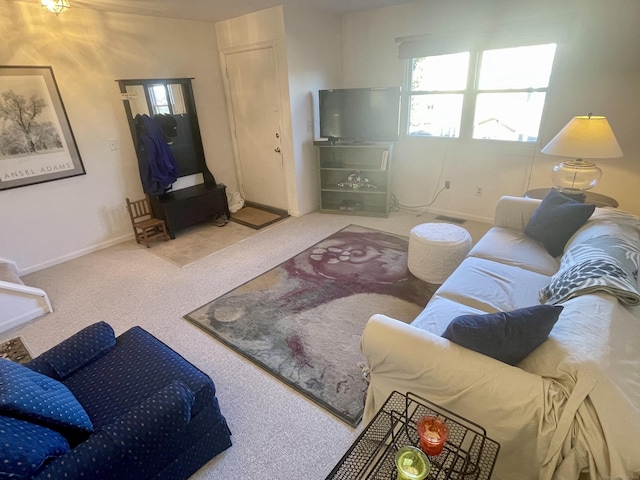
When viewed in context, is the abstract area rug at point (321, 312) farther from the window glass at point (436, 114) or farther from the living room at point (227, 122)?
the window glass at point (436, 114)

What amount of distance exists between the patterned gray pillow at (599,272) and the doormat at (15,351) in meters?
3.19

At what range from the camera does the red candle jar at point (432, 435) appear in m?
1.04

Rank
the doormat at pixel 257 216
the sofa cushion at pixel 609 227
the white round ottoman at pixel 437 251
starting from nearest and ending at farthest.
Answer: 1. the sofa cushion at pixel 609 227
2. the white round ottoman at pixel 437 251
3. the doormat at pixel 257 216

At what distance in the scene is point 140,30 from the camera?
3.55 metres

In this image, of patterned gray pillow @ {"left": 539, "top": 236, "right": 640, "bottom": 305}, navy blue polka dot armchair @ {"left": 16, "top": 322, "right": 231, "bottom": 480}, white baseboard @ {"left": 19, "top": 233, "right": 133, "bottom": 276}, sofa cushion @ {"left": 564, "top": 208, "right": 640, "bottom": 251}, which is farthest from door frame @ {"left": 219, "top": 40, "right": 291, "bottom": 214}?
patterned gray pillow @ {"left": 539, "top": 236, "right": 640, "bottom": 305}

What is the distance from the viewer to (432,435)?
3.44 ft

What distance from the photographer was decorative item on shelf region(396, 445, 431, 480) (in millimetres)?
981

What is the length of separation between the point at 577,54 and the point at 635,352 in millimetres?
2998

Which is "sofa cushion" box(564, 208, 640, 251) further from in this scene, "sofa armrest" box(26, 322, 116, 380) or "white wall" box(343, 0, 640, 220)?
"sofa armrest" box(26, 322, 116, 380)

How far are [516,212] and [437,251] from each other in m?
0.70

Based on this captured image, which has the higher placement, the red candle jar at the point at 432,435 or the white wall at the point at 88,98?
A: the white wall at the point at 88,98

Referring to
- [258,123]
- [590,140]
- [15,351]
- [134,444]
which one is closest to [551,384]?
[134,444]

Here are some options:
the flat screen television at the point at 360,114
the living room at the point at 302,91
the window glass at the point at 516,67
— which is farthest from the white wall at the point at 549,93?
the flat screen television at the point at 360,114

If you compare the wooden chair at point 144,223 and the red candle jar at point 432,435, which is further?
the wooden chair at point 144,223
